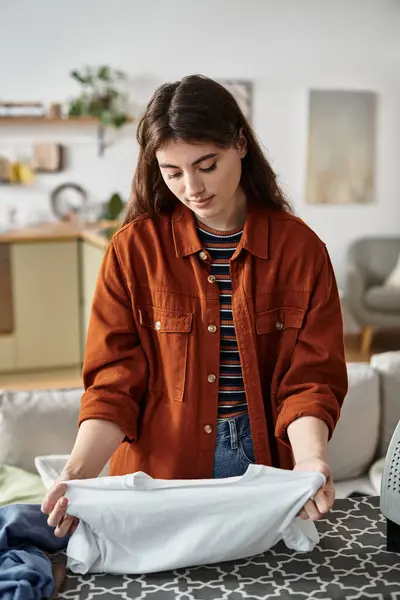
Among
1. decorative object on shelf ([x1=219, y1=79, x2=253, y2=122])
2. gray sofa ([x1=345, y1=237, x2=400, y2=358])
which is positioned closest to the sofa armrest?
gray sofa ([x1=345, y1=237, x2=400, y2=358])

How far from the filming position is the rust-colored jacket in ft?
5.46

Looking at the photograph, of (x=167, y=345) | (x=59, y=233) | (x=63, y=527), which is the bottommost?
(x=59, y=233)

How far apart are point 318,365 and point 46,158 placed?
204 inches

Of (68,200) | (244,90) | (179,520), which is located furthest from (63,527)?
(244,90)

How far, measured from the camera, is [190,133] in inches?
60.1

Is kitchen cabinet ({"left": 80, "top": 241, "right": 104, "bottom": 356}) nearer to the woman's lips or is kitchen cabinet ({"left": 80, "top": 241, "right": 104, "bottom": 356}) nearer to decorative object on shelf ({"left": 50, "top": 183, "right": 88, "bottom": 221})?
decorative object on shelf ({"left": 50, "top": 183, "right": 88, "bottom": 221})

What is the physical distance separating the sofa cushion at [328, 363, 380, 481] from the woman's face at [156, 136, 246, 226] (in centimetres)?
138

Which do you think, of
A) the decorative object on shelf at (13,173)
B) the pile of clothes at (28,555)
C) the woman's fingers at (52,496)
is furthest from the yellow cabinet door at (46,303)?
the woman's fingers at (52,496)

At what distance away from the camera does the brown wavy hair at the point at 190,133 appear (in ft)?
5.05

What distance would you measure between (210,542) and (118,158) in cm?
555

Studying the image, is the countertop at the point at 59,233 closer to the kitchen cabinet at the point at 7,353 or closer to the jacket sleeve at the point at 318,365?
the kitchen cabinet at the point at 7,353

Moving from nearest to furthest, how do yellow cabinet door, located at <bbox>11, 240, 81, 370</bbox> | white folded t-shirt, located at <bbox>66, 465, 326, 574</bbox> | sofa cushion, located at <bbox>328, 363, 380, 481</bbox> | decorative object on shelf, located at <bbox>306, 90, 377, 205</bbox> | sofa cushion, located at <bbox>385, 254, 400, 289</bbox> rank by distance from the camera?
1. white folded t-shirt, located at <bbox>66, 465, 326, 574</bbox>
2. sofa cushion, located at <bbox>328, 363, 380, 481</bbox>
3. yellow cabinet door, located at <bbox>11, 240, 81, 370</bbox>
4. sofa cushion, located at <bbox>385, 254, 400, 289</bbox>
5. decorative object on shelf, located at <bbox>306, 90, 377, 205</bbox>

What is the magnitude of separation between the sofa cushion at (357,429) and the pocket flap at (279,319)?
3.92ft

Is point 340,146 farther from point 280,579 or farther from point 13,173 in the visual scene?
point 280,579
